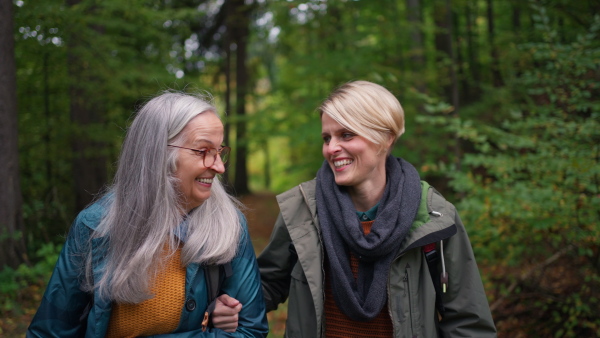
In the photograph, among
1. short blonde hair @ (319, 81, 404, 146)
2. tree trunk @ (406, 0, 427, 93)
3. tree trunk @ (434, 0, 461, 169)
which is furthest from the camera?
tree trunk @ (406, 0, 427, 93)

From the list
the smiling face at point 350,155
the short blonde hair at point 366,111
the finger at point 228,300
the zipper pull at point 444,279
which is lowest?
the zipper pull at point 444,279

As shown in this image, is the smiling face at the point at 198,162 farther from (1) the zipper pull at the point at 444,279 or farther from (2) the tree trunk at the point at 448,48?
(2) the tree trunk at the point at 448,48

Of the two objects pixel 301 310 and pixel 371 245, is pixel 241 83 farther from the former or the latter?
pixel 371 245

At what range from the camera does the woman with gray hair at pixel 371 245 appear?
229 cm

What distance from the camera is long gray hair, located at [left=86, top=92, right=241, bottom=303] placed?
6.74 feet

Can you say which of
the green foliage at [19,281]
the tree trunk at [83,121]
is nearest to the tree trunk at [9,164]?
the green foliage at [19,281]

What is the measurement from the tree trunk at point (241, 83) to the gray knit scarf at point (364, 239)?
10.1m

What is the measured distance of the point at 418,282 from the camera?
2326 millimetres

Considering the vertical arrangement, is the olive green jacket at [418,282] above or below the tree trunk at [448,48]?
below

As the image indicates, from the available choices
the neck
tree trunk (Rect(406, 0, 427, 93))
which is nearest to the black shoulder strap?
the neck

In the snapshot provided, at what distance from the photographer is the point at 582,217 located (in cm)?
Answer: 419

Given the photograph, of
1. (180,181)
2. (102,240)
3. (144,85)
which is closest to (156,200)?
(180,181)

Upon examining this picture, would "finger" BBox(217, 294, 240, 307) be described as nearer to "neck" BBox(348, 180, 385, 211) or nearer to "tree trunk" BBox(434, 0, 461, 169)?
"neck" BBox(348, 180, 385, 211)

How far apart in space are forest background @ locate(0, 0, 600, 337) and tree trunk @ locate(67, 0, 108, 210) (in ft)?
0.11
